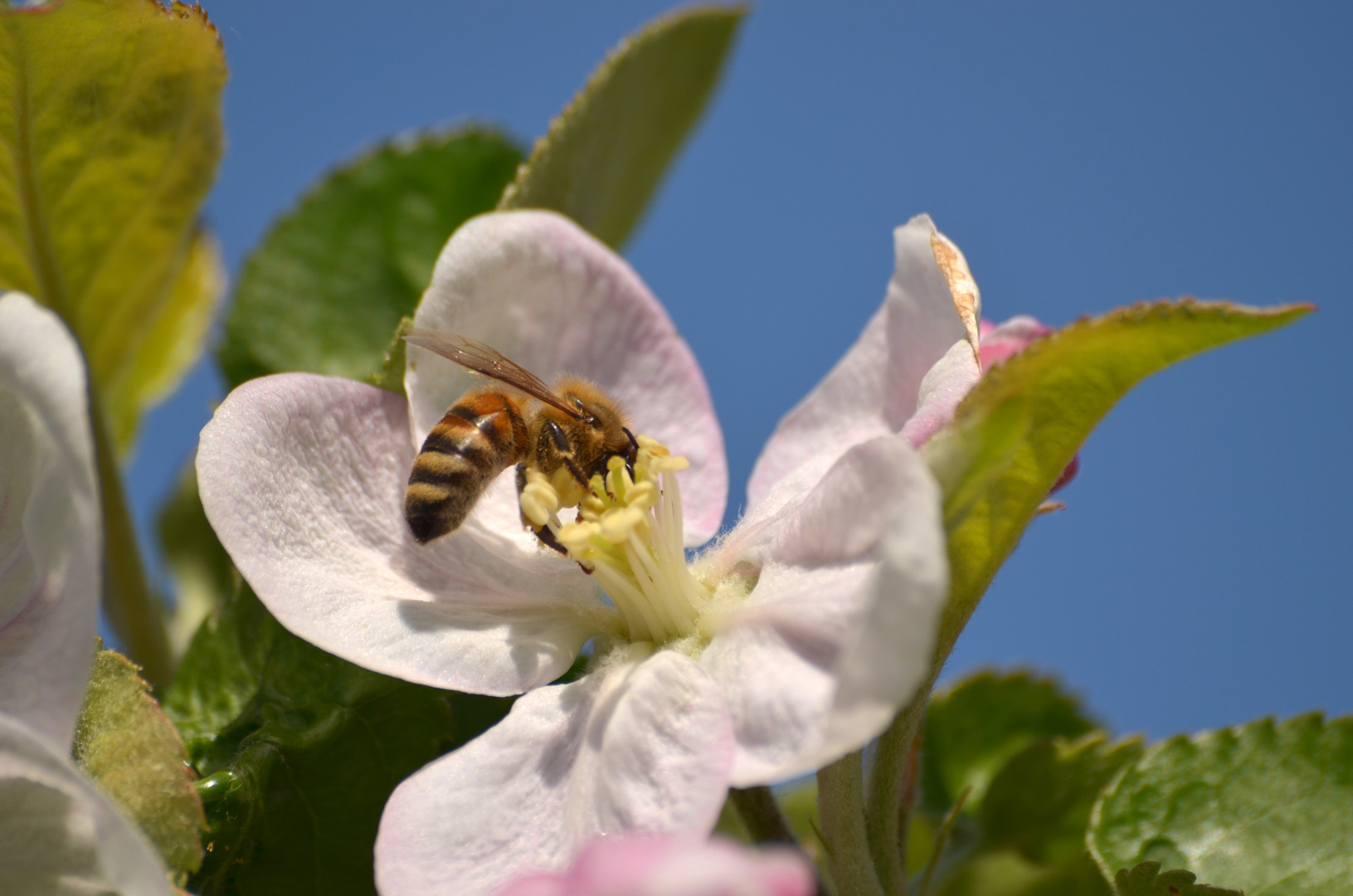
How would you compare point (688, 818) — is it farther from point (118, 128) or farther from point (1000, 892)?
point (118, 128)

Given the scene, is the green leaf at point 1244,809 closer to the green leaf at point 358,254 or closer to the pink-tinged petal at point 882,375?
the pink-tinged petal at point 882,375

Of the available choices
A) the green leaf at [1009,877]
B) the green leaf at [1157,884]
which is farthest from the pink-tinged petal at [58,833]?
the green leaf at [1009,877]

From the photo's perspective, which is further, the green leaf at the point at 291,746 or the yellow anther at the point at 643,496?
the yellow anther at the point at 643,496

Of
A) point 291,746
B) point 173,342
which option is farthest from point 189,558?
point 291,746

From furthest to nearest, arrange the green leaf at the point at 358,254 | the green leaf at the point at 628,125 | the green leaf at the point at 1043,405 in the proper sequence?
the green leaf at the point at 358,254
the green leaf at the point at 628,125
the green leaf at the point at 1043,405

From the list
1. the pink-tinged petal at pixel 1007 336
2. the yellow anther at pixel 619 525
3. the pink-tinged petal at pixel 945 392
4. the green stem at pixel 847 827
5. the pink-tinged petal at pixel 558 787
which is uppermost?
the pink-tinged petal at pixel 1007 336

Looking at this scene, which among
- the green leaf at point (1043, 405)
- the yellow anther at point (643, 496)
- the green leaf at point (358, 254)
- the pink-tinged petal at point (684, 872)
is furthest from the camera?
the green leaf at point (358, 254)

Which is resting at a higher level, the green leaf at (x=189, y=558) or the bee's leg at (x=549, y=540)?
the bee's leg at (x=549, y=540)

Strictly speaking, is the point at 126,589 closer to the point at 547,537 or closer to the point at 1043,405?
the point at 547,537

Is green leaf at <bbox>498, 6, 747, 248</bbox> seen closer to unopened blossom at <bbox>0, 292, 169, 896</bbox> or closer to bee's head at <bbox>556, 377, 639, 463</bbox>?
bee's head at <bbox>556, 377, 639, 463</bbox>
